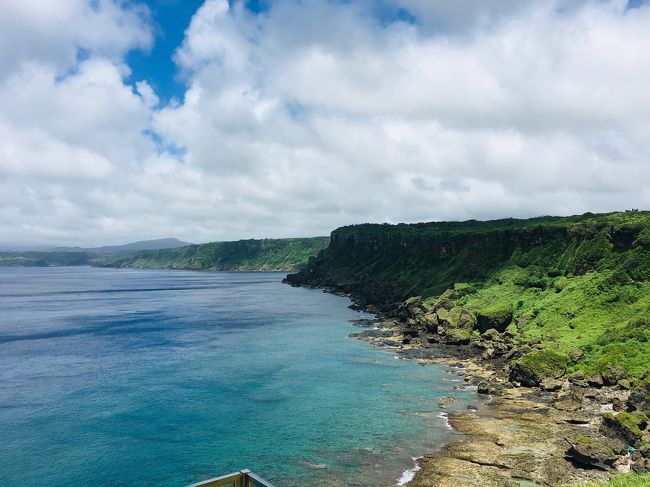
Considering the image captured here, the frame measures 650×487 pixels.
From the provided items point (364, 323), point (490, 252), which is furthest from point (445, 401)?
Answer: point (490, 252)

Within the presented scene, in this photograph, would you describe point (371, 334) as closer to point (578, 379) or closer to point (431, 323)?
point (431, 323)

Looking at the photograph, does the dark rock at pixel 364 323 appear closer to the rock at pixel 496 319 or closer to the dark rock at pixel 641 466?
the rock at pixel 496 319

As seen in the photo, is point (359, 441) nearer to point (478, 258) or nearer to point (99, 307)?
point (478, 258)

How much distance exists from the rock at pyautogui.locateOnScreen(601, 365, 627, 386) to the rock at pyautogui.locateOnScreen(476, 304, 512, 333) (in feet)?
104

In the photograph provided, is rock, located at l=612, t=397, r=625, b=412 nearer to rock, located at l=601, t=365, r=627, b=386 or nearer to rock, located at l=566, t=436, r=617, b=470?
rock, located at l=601, t=365, r=627, b=386

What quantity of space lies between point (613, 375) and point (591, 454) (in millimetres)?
24304

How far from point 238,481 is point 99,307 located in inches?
7118

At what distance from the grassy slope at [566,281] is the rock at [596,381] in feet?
7.72

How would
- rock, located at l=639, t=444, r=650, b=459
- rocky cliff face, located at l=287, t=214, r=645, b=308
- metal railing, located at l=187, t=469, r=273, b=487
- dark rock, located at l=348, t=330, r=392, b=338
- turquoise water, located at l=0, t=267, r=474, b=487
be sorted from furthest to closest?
dark rock, located at l=348, t=330, r=392, b=338, rocky cliff face, located at l=287, t=214, r=645, b=308, turquoise water, located at l=0, t=267, r=474, b=487, rock, located at l=639, t=444, r=650, b=459, metal railing, located at l=187, t=469, r=273, b=487

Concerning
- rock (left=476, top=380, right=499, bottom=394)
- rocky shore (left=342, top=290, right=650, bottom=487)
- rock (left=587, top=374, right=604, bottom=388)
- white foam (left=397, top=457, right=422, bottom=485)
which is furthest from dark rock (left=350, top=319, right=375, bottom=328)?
white foam (left=397, top=457, right=422, bottom=485)

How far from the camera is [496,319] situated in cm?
Answer: 9381

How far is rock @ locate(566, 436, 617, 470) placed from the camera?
4106 centimetres

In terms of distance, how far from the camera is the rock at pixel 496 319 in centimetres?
9362

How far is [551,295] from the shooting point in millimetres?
96688
